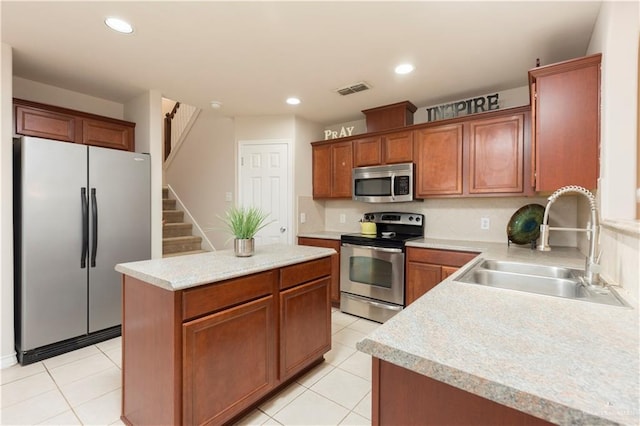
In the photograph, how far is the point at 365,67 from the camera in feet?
8.53

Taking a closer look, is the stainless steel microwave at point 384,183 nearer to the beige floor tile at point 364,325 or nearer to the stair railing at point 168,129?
the beige floor tile at point 364,325

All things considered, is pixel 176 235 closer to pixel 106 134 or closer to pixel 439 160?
pixel 106 134

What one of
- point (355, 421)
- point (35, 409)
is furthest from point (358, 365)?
point (35, 409)

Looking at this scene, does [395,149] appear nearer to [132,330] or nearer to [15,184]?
[132,330]

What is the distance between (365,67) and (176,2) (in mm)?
1493

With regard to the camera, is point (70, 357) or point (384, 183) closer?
point (70, 357)

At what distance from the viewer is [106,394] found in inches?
78.0

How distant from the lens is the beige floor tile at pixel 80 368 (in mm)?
2164

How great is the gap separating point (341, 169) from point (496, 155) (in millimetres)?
1769

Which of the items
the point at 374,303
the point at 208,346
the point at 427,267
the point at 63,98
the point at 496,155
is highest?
the point at 63,98

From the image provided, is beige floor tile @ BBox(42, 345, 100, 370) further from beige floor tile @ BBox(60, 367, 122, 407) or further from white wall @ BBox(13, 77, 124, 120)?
white wall @ BBox(13, 77, 124, 120)

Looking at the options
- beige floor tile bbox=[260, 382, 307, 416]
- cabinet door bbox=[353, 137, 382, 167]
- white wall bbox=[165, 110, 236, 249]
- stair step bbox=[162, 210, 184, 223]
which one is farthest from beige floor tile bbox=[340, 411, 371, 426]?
stair step bbox=[162, 210, 184, 223]

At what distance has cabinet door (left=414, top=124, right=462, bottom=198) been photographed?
3049 mm

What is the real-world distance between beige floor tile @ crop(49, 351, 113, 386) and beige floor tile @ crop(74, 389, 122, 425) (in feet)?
1.36
